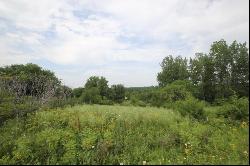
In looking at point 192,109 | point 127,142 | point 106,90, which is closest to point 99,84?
point 106,90

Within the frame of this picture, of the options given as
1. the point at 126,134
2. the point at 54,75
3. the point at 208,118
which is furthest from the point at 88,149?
the point at 54,75

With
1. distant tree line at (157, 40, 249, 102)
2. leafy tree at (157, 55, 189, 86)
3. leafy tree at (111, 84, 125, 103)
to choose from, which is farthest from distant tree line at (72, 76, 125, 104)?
distant tree line at (157, 40, 249, 102)

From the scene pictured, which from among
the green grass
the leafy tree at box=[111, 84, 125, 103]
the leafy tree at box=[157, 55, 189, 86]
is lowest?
the green grass

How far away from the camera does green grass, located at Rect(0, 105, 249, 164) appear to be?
24.0ft

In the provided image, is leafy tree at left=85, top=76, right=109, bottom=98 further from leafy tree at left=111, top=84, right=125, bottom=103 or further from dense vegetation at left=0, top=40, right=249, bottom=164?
dense vegetation at left=0, top=40, right=249, bottom=164

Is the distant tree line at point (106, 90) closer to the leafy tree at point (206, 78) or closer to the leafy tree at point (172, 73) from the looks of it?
the leafy tree at point (172, 73)

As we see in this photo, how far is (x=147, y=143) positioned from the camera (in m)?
8.77

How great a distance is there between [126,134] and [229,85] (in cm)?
2707

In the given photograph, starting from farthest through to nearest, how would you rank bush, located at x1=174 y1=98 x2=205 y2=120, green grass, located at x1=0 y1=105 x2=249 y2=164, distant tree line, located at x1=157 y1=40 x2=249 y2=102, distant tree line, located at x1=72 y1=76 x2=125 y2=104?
distant tree line, located at x1=72 y1=76 x2=125 y2=104 < distant tree line, located at x1=157 y1=40 x2=249 y2=102 < bush, located at x1=174 y1=98 x2=205 y2=120 < green grass, located at x1=0 y1=105 x2=249 y2=164

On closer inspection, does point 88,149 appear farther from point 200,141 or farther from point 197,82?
point 197,82

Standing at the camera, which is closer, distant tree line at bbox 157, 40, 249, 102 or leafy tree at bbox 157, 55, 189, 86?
distant tree line at bbox 157, 40, 249, 102

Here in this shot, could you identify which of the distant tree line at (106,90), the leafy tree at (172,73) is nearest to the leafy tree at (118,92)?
the distant tree line at (106,90)

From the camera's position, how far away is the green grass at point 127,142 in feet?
24.0

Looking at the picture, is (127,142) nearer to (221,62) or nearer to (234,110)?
(234,110)
